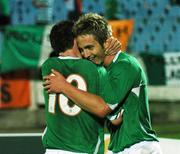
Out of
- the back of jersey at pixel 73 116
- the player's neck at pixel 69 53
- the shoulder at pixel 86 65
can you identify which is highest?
the player's neck at pixel 69 53

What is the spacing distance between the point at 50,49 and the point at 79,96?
12174 millimetres

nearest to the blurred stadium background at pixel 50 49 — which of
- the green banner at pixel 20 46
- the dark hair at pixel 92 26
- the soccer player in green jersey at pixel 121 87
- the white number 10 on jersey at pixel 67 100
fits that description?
the green banner at pixel 20 46

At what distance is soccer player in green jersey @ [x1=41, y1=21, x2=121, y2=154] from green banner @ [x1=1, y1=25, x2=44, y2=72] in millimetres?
12001

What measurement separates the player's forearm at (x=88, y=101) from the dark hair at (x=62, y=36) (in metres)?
0.22

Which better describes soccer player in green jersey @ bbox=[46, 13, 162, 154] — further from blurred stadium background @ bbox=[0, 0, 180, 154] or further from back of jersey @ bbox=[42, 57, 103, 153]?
blurred stadium background @ bbox=[0, 0, 180, 154]

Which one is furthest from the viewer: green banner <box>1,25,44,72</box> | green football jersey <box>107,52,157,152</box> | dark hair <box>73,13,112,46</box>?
green banner <box>1,25,44,72</box>

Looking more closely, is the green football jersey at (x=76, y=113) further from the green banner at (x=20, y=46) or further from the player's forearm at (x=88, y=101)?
the green banner at (x=20, y=46)

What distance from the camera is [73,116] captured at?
399cm

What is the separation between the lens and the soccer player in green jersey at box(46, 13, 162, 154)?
387 cm

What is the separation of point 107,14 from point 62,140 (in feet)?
43.4

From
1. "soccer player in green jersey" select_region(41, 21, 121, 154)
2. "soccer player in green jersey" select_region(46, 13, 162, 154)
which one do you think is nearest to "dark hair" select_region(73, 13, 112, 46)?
"soccer player in green jersey" select_region(46, 13, 162, 154)

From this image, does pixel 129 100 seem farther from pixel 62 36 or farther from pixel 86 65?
pixel 62 36

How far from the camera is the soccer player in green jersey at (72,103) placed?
13.0 ft

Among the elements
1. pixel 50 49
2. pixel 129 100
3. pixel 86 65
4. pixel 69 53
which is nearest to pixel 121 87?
pixel 129 100
